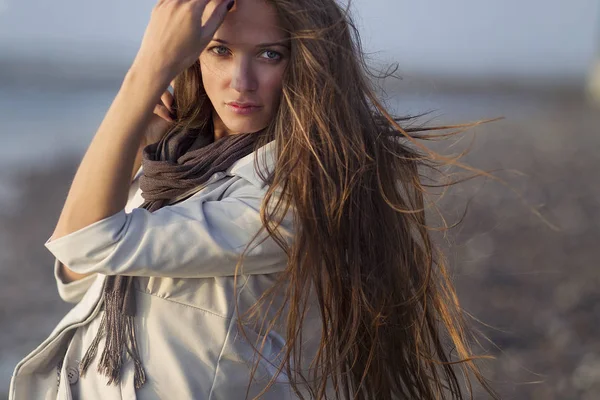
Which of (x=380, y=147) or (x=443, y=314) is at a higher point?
(x=380, y=147)

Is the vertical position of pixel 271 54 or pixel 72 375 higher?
pixel 271 54

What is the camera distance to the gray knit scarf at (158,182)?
237 cm

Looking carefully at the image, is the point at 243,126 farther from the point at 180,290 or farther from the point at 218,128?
the point at 180,290

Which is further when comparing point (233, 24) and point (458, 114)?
point (458, 114)

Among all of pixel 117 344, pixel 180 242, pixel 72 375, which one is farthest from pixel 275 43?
pixel 72 375

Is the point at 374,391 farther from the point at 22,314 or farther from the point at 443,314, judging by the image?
the point at 22,314

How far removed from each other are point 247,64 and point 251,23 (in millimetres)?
97

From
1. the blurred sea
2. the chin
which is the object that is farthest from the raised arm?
the blurred sea

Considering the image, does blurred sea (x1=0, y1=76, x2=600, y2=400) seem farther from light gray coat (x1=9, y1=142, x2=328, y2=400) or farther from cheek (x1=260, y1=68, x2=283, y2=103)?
light gray coat (x1=9, y1=142, x2=328, y2=400)

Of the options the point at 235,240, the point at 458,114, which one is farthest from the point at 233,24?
the point at 458,114

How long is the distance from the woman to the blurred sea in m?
0.47

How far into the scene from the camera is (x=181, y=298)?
2.36 m

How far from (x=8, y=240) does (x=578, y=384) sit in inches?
183

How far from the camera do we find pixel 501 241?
8008 mm
